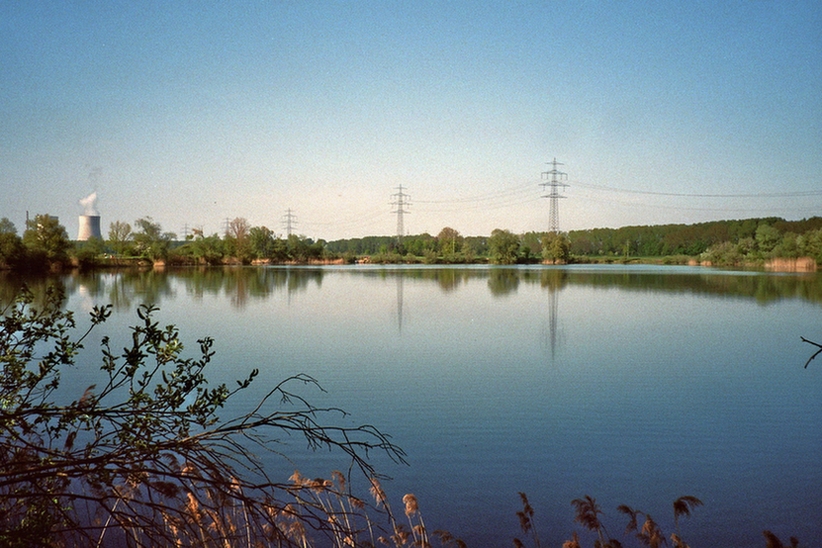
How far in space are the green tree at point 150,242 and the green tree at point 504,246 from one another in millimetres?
39190

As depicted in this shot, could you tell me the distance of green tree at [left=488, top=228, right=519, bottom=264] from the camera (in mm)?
80625

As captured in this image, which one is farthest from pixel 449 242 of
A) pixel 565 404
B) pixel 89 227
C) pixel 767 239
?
pixel 565 404

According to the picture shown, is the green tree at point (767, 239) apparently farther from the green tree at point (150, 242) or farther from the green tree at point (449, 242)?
the green tree at point (150, 242)

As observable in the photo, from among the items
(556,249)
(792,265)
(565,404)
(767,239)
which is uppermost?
(767,239)

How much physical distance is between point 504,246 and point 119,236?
44768 millimetres

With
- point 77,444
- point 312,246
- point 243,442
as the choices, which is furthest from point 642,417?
point 312,246

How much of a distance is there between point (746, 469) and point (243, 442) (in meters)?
4.83

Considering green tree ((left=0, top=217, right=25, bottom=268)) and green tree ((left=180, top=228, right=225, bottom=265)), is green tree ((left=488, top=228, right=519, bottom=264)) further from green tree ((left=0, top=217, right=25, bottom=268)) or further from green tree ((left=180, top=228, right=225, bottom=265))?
green tree ((left=0, top=217, right=25, bottom=268))

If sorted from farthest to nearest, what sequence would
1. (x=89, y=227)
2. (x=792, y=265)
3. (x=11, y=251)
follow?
(x=89, y=227) → (x=792, y=265) → (x=11, y=251)

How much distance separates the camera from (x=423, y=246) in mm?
97500

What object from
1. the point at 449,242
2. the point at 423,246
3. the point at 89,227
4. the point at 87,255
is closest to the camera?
the point at 87,255

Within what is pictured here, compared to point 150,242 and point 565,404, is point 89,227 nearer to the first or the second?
point 150,242

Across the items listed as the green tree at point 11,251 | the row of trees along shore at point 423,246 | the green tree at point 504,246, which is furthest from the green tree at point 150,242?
the green tree at point 504,246

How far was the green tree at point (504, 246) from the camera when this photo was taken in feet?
265
